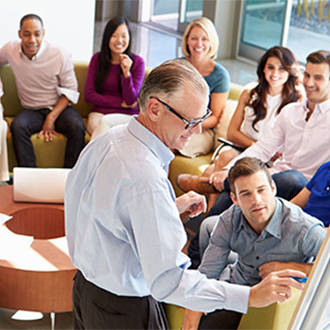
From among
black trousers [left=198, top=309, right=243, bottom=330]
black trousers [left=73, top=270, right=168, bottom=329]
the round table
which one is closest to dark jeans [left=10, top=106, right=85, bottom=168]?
the round table

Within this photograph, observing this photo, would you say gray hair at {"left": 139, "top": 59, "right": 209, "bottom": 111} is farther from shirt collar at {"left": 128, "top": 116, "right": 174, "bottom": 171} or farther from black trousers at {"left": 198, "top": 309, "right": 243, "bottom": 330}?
black trousers at {"left": 198, "top": 309, "right": 243, "bottom": 330}

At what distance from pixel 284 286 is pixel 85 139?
348cm

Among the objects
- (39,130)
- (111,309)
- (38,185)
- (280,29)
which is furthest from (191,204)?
(280,29)

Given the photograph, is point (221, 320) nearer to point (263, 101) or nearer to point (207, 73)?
point (263, 101)

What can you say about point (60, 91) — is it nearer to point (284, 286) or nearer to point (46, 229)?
point (46, 229)

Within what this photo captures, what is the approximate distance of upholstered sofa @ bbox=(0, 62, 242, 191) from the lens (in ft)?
15.2

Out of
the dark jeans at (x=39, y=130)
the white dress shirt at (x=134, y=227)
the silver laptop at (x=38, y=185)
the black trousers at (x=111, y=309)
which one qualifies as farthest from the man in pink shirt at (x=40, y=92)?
the white dress shirt at (x=134, y=227)

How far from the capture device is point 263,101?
427cm

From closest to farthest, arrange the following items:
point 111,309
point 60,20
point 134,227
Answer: point 134,227 → point 111,309 → point 60,20

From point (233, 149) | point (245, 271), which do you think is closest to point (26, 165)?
point (233, 149)

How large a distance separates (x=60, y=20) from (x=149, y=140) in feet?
15.4

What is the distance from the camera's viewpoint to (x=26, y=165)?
4777 mm

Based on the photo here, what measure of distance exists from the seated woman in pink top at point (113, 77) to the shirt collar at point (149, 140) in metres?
3.19

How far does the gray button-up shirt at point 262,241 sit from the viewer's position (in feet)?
8.72
